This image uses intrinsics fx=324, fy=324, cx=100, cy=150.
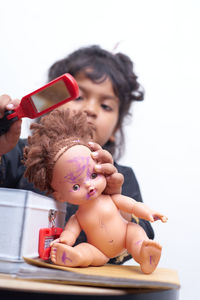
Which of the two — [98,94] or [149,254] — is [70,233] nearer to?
[149,254]

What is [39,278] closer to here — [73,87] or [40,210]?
[40,210]

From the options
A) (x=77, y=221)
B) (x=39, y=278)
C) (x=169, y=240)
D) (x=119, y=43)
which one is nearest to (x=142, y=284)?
(x=39, y=278)

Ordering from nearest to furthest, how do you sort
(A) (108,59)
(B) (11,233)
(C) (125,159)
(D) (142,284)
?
(D) (142,284)
(B) (11,233)
(A) (108,59)
(C) (125,159)

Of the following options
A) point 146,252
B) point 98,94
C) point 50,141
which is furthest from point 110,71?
point 146,252

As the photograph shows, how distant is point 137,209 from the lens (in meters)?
0.49

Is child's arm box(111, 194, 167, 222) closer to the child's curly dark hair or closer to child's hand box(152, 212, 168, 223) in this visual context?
child's hand box(152, 212, 168, 223)

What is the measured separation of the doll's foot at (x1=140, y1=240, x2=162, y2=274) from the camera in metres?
0.43

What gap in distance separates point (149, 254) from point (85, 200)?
124 mm

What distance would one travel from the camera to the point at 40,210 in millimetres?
483

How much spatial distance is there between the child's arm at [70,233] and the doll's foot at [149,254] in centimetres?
11

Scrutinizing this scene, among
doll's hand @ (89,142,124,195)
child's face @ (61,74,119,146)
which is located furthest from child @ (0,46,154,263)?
doll's hand @ (89,142,124,195)

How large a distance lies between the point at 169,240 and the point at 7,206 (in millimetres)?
670

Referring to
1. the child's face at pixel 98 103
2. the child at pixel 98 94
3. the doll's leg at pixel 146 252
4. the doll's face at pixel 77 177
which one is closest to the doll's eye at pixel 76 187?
the doll's face at pixel 77 177

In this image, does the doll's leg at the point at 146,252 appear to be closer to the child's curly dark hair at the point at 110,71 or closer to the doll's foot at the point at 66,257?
the doll's foot at the point at 66,257
